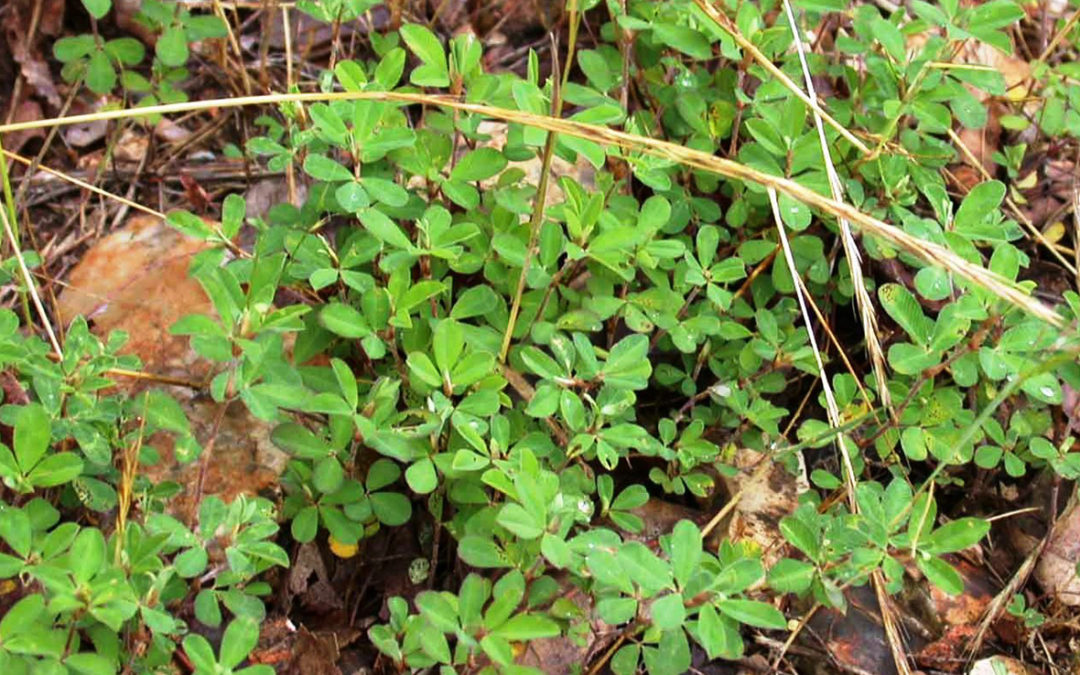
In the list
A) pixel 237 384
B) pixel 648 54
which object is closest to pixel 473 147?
pixel 648 54

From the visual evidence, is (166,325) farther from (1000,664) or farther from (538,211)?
(1000,664)

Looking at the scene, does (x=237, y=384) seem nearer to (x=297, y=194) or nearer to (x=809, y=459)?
(x=297, y=194)

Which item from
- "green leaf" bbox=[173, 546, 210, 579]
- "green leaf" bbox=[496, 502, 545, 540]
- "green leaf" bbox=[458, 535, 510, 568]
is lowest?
"green leaf" bbox=[458, 535, 510, 568]

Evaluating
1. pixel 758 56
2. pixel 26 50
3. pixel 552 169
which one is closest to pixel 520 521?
pixel 758 56

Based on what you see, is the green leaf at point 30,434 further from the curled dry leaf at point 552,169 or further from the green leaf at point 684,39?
the green leaf at point 684,39

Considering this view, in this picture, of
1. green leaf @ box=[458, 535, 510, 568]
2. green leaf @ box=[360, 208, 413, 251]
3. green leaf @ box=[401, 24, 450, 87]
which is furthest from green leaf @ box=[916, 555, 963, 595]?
green leaf @ box=[401, 24, 450, 87]

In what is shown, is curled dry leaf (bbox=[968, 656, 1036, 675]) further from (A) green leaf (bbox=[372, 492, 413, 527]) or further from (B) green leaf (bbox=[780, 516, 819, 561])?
(A) green leaf (bbox=[372, 492, 413, 527])

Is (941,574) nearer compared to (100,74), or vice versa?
(941,574)
